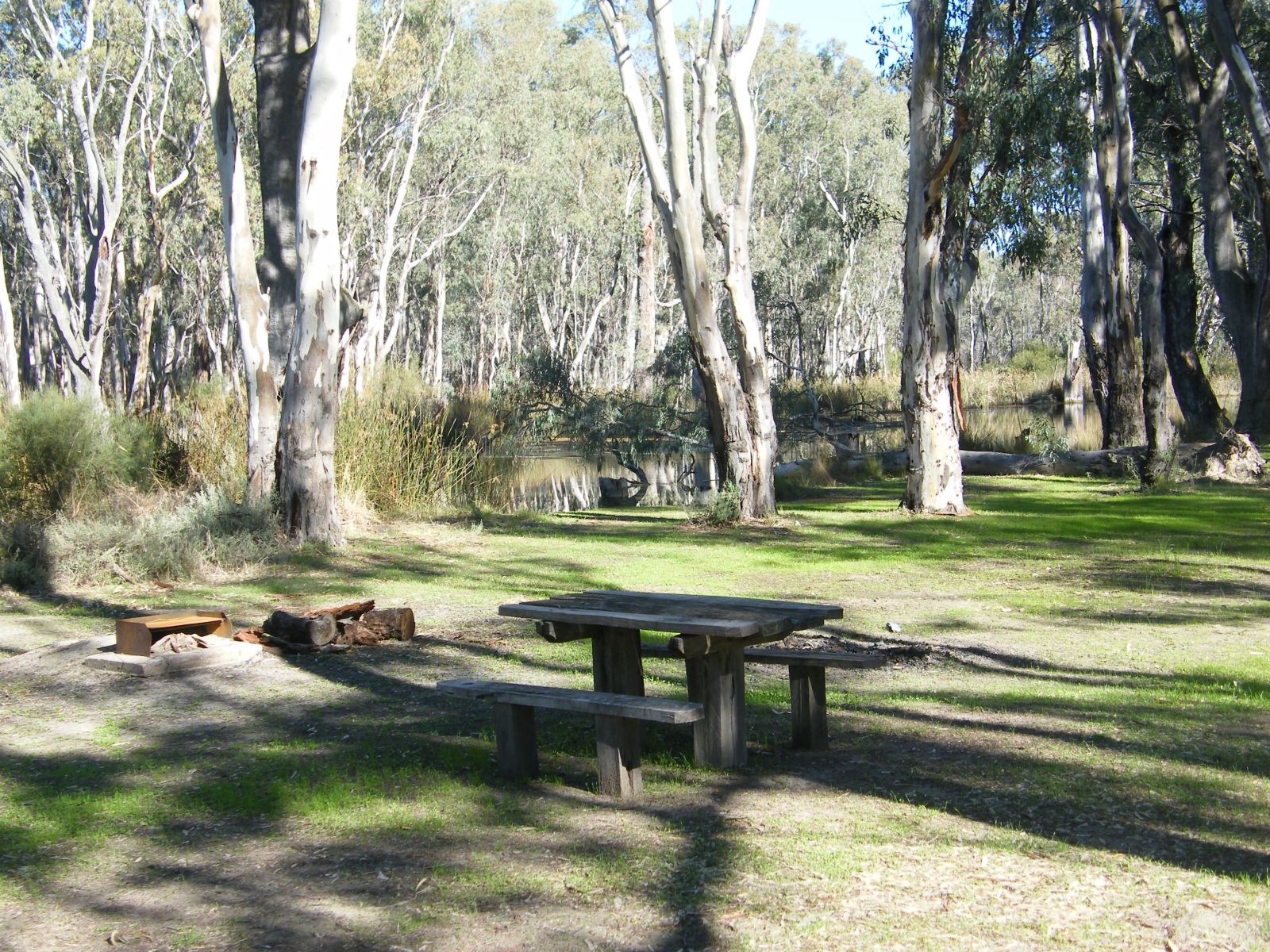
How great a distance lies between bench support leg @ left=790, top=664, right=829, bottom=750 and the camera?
→ 3.97 meters

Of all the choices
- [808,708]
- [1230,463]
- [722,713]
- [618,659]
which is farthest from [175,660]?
[1230,463]

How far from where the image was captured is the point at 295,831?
11.0ft

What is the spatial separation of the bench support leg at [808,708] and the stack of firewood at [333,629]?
8.31ft

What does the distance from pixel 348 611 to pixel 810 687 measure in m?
2.72

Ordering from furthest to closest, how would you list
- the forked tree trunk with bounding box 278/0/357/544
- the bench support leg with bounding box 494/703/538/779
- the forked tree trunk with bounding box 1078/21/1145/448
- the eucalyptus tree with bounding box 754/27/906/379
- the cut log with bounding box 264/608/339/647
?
1. the eucalyptus tree with bounding box 754/27/906/379
2. the forked tree trunk with bounding box 1078/21/1145/448
3. the forked tree trunk with bounding box 278/0/357/544
4. the cut log with bounding box 264/608/339/647
5. the bench support leg with bounding box 494/703/538/779

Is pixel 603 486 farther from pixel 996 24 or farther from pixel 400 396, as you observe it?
pixel 996 24

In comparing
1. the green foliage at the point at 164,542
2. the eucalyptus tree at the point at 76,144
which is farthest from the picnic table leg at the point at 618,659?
the eucalyptus tree at the point at 76,144

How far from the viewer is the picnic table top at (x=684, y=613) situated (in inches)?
138

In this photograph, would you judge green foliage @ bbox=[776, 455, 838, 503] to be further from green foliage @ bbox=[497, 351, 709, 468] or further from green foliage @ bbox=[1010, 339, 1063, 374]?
green foliage @ bbox=[1010, 339, 1063, 374]

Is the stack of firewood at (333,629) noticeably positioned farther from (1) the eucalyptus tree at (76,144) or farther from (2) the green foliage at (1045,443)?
(1) the eucalyptus tree at (76,144)

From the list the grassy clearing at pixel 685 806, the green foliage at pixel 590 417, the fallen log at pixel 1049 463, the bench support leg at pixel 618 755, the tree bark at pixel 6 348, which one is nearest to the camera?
the grassy clearing at pixel 685 806

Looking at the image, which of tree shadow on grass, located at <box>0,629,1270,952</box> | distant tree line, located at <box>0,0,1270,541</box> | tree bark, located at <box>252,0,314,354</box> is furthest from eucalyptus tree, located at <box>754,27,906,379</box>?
tree shadow on grass, located at <box>0,629,1270,952</box>

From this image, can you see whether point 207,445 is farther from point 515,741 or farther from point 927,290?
point 515,741

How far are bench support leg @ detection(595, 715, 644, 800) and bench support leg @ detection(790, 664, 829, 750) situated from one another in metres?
0.64
